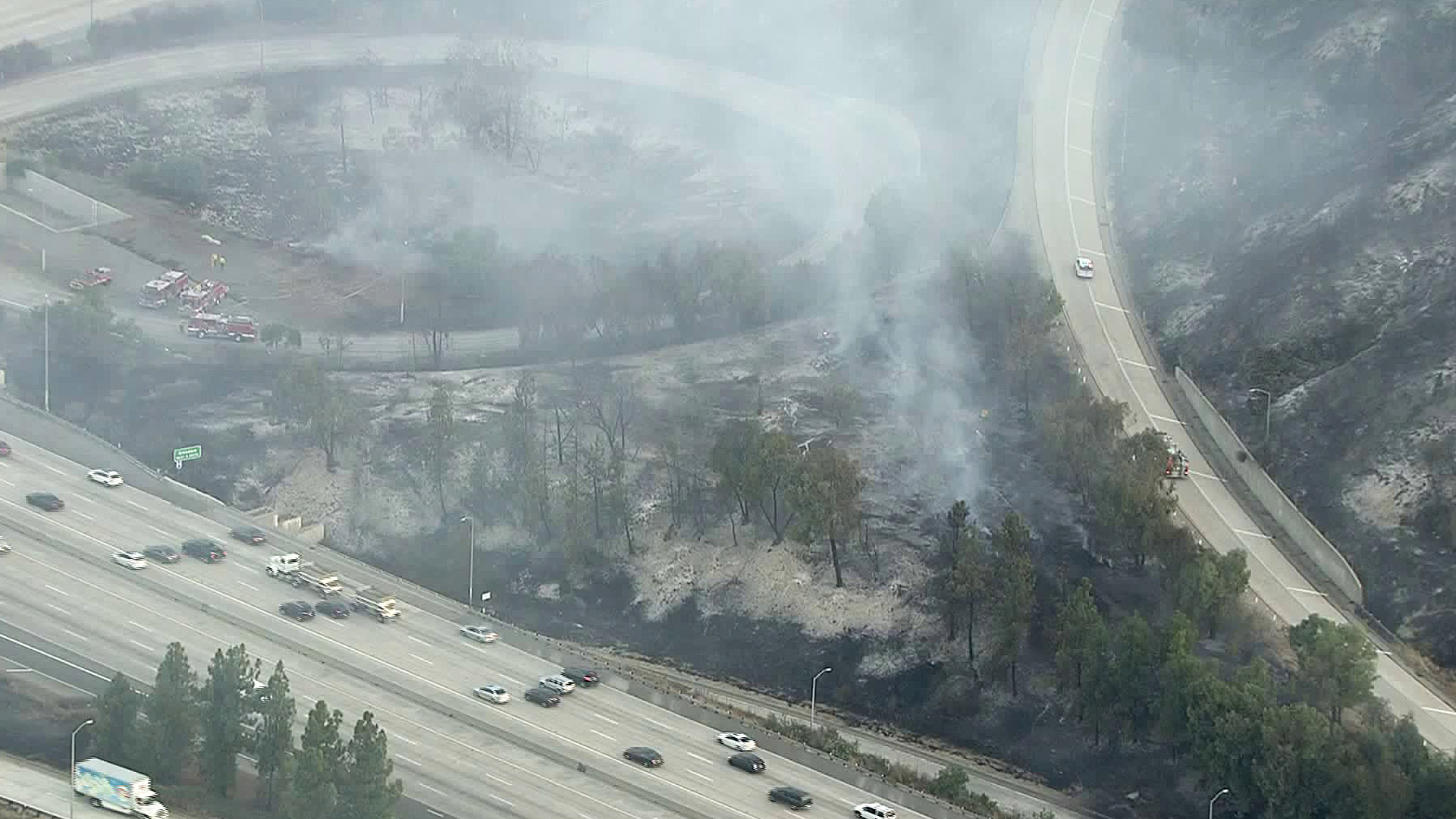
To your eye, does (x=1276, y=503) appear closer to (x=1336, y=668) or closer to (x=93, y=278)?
(x=1336, y=668)

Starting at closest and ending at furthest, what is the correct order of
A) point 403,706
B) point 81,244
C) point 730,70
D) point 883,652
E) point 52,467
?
point 403,706, point 883,652, point 52,467, point 81,244, point 730,70

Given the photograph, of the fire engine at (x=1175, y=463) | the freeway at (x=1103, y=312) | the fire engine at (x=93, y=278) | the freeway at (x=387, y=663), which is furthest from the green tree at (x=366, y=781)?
the fire engine at (x=93, y=278)

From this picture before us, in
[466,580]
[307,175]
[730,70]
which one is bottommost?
[466,580]

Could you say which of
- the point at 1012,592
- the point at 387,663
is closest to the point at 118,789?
the point at 387,663

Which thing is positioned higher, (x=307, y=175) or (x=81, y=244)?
(x=307, y=175)

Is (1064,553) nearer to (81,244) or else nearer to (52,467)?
(52,467)

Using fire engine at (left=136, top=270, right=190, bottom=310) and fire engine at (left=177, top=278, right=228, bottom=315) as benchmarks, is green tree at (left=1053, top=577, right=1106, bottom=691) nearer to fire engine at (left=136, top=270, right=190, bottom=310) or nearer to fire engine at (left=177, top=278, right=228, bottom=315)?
fire engine at (left=177, top=278, right=228, bottom=315)

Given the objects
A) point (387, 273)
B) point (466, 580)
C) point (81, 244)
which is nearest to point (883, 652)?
point (466, 580)
